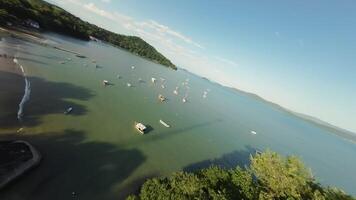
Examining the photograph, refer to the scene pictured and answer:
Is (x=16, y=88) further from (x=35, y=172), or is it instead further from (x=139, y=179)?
(x=139, y=179)

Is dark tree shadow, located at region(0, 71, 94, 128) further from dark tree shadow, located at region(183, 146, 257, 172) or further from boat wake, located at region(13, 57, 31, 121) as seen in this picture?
dark tree shadow, located at region(183, 146, 257, 172)

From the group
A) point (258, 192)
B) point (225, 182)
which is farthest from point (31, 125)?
point (258, 192)

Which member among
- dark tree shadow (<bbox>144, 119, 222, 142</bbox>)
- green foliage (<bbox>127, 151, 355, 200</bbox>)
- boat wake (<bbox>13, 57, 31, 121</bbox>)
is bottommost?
dark tree shadow (<bbox>144, 119, 222, 142</bbox>)

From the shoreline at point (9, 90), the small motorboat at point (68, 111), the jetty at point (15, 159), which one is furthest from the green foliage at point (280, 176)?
the shoreline at point (9, 90)

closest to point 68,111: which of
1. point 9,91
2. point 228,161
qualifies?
point 9,91

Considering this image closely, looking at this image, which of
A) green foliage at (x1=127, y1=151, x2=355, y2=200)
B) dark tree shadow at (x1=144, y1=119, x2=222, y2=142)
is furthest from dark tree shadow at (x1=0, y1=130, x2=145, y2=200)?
dark tree shadow at (x1=144, y1=119, x2=222, y2=142)

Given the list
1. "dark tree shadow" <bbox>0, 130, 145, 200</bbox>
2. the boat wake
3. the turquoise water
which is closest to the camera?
"dark tree shadow" <bbox>0, 130, 145, 200</bbox>

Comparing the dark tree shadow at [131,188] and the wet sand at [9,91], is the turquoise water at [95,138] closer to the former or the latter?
the dark tree shadow at [131,188]
